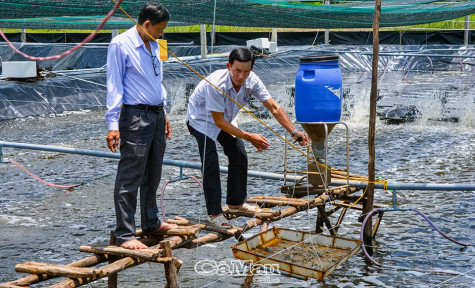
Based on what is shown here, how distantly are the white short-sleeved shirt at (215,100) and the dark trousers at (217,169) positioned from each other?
83 mm

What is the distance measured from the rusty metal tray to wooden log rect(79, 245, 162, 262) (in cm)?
84

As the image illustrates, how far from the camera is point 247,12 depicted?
419 inches

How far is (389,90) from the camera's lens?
18547 mm

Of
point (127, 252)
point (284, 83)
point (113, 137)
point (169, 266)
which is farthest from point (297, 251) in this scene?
point (284, 83)

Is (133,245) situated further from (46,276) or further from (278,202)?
(278,202)

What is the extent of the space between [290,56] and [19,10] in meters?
13.7

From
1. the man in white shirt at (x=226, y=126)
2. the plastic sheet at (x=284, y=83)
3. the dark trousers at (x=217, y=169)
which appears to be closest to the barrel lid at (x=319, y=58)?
the man in white shirt at (x=226, y=126)

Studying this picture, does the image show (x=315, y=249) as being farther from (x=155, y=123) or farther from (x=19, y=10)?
(x=19, y=10)

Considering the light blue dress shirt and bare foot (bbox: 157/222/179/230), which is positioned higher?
the light blue dress shirt

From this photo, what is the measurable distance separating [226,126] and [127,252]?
4.59 ft

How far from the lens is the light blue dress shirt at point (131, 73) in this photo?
13.9 ft

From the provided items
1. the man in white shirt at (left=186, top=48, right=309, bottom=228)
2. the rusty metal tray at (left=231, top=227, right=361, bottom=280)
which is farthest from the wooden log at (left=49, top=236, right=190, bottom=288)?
the man in white shirt at (left=186, top=48, right=309, bottom=228)

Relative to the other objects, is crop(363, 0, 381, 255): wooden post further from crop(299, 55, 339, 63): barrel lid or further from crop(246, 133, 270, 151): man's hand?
crop(246, 133, 270, 151): man's hand

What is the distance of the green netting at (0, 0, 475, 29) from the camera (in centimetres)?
935
